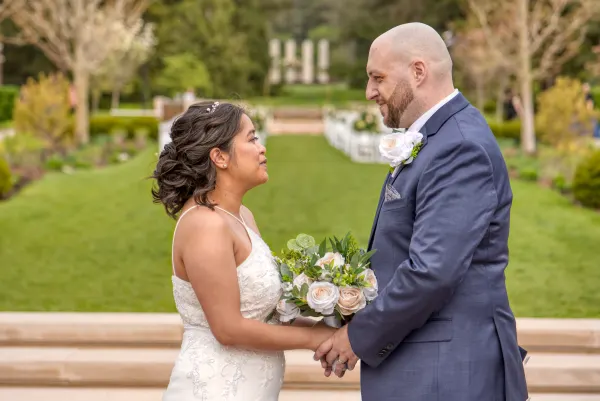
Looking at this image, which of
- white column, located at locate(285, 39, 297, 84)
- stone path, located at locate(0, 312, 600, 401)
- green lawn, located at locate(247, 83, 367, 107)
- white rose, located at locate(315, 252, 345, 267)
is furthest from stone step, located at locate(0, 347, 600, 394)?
white column, located at locate(285, 39, 297, 84)

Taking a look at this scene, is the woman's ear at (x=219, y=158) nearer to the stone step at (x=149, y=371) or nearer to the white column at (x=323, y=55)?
the stone step at (x=149, y=371)

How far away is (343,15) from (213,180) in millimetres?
67576

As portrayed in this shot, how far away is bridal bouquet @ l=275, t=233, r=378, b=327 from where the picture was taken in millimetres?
3361

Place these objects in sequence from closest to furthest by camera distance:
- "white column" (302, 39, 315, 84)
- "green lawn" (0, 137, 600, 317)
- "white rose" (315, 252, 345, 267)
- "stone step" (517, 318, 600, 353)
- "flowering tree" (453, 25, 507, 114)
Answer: "white rose" (315, 252, 345, 267), "stone step" (517, 318, 600, 353), "green lawn" (0, 137, 600, 317), "flowering tree" (453, 25, 507, 114), "white column" (302, 39, 315, 84)

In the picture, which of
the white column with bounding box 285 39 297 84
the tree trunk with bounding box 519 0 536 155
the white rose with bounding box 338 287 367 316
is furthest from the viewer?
the white column with bounding box 285 39 297 84

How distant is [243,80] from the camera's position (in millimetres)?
51875

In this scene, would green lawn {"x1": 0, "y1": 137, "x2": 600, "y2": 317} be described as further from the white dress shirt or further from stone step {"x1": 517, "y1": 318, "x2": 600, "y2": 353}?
the white dress shirt

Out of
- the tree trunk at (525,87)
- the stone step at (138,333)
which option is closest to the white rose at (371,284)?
the stone step at (138,333)

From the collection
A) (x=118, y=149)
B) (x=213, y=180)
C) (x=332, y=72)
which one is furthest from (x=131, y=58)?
(x=213, y=180)

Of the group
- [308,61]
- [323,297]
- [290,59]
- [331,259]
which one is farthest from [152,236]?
[308,61]

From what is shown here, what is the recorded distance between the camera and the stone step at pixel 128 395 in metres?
6.27

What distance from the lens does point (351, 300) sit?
334 centimetres

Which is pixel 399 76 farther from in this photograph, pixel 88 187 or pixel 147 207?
pixel 88 187

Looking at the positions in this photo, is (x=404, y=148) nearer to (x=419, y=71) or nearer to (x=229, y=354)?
(x=419, y=71)
